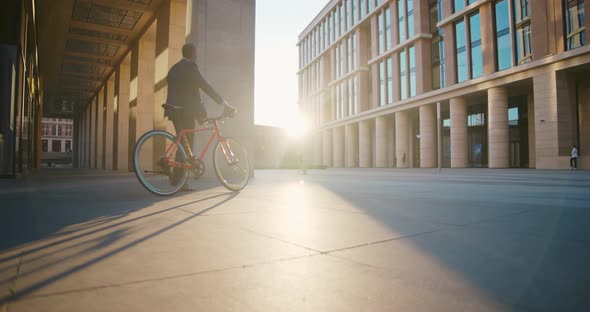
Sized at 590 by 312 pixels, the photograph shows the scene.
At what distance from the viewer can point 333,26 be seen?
49.4 m

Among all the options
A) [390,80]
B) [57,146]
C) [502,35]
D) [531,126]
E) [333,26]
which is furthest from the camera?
[57,146]

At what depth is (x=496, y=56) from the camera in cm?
2677

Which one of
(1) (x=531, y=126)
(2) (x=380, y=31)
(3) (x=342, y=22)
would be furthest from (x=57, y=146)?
(1) (x=531, y=126)

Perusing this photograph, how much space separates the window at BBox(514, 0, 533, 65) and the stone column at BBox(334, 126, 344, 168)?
2522cm

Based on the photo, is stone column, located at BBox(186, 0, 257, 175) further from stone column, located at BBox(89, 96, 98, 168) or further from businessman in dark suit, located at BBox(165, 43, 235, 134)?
stone column, located at BBox(89, 96, 98, 168)

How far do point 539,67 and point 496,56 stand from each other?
154 inches

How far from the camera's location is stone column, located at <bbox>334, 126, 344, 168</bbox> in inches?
1915

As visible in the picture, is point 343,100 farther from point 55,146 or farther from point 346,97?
point 55,146

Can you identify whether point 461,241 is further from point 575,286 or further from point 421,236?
point 575,286

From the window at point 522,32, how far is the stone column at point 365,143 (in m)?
18.6

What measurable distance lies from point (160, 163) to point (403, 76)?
35173 mm

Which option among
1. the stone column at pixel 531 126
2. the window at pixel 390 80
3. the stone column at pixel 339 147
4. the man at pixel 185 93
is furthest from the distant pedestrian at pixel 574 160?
the stone column at pixel 339 147

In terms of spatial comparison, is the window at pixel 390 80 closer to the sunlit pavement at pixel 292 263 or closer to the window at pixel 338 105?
the window at pixel 338 105

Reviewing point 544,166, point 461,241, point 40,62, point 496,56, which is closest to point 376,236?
point 461,241
